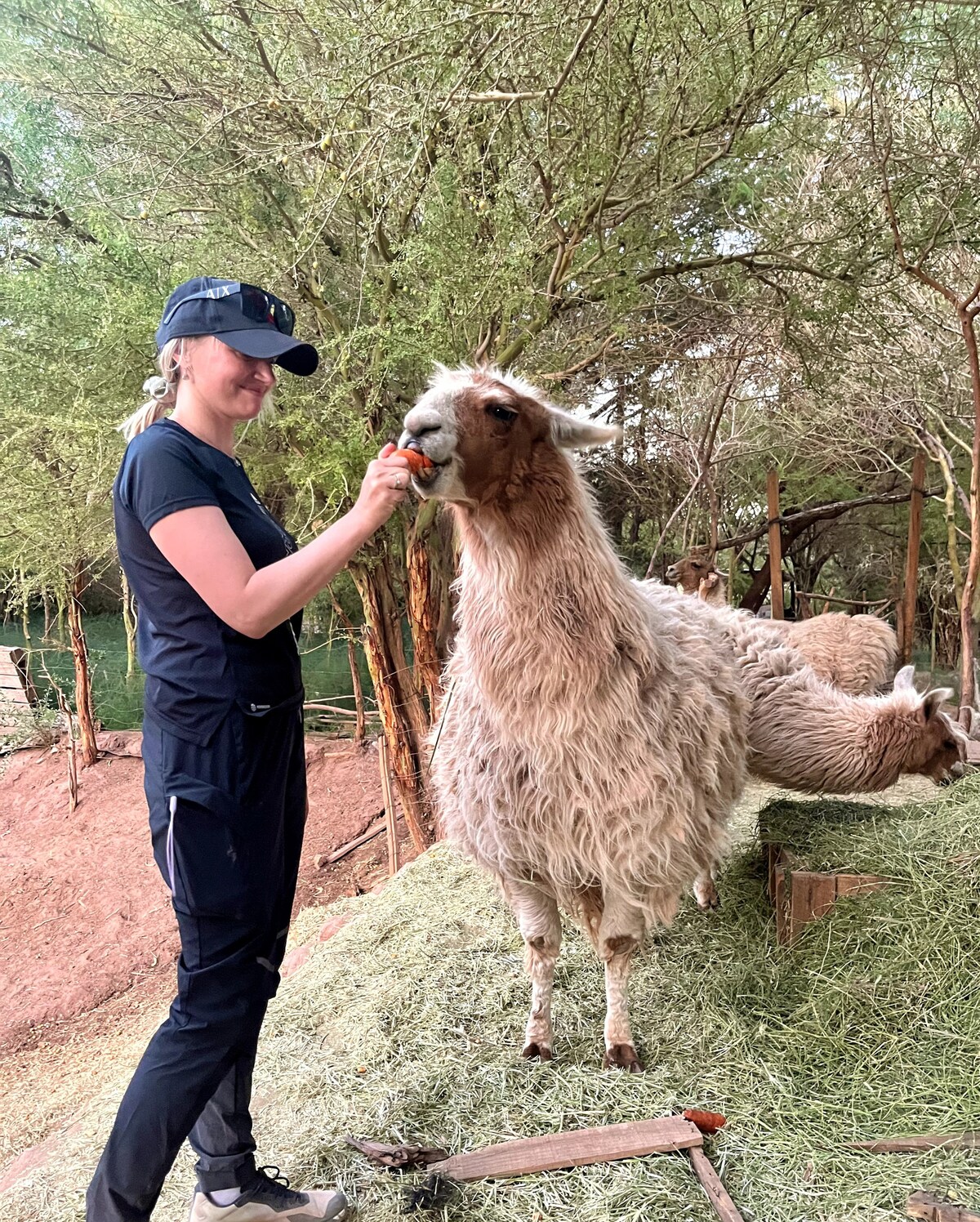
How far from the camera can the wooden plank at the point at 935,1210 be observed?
1817 mm

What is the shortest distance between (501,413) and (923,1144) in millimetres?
2385

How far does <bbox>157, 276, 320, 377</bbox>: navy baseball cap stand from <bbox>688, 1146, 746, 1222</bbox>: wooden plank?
95.6 inches

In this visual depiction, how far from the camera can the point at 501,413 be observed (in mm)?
2182

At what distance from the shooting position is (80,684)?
9.48 meters

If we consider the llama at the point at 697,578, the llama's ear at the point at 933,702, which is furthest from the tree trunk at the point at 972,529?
the llama at the point at 697,578

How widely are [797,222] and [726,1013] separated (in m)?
4.32

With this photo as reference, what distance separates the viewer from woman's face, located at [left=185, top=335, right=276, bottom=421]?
1.74 metres

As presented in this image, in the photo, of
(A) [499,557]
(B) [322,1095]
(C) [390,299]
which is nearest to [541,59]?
(C) [390,299]

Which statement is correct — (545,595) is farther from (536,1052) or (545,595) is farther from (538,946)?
(536,1052)

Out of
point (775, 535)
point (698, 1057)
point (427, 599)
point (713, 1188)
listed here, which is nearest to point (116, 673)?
point (427, 599)

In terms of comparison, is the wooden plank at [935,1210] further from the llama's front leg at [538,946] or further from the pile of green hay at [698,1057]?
the llama's front leg at [538,946]

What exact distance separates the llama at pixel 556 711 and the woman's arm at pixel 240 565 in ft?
1.50

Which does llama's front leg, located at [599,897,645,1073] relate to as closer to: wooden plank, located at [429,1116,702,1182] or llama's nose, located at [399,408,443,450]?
wooden plank, located at [429,1116,702,1182]

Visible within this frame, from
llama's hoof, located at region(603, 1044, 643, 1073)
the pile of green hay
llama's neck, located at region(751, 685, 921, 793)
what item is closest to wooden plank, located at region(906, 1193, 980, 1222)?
the pile of green hay
